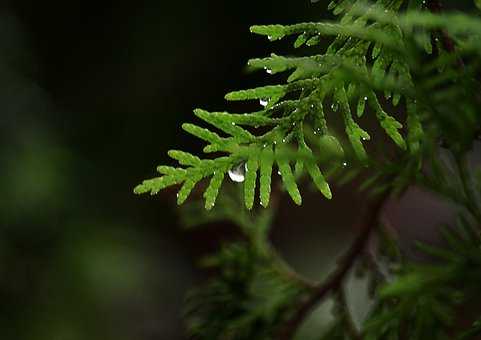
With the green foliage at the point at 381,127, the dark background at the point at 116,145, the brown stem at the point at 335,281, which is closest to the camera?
the green foliage at the point at 381,127

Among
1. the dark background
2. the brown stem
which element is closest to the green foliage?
the brown stem

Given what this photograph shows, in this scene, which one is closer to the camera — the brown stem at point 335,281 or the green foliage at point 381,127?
the green foliage at point 381,127

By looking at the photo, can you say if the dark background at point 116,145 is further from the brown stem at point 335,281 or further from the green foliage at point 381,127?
the green foliage at point 381,127

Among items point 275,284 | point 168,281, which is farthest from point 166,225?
point 275,284

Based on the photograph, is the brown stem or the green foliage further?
the brown stem

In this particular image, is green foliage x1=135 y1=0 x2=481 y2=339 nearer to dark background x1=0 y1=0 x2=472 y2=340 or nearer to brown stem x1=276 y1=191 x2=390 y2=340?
brown stem x1=276 y1=191 x2=390 y2=340

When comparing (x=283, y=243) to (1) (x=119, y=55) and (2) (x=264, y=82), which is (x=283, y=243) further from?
(1) (x=119, y=55)

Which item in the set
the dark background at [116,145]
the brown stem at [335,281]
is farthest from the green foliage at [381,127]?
the dark background at [116,145]

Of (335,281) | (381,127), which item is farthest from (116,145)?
(381,127)
